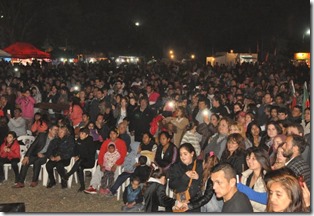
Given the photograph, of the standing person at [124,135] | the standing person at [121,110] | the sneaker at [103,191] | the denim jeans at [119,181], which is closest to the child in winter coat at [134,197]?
the denim jeans at [119,181]

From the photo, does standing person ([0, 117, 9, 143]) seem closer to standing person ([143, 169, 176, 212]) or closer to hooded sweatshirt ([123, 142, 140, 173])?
hooded sweatshirt ([123, 142, 140, 173])

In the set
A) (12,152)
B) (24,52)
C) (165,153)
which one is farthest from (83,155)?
(24,52)

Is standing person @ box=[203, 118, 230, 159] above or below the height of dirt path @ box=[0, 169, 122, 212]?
above

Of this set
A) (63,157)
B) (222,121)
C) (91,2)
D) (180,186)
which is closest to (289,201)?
(180,186)

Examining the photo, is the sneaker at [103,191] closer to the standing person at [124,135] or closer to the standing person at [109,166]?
the standing person at [109,166]

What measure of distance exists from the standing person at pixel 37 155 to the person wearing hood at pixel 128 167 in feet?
4.70

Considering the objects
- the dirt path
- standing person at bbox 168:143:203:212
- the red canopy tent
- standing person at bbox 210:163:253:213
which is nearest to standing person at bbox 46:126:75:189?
the dirt path

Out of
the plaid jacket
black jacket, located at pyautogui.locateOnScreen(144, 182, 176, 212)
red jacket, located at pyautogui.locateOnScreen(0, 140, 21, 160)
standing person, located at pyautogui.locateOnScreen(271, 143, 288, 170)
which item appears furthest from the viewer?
red jacket, located at pyautogui.locateOnScreen(0, 140, 21, 160)

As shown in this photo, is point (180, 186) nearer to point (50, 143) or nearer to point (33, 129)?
point (50, 143)

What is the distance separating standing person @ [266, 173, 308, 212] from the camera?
3.00 metres

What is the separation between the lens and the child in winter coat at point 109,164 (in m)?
7.48

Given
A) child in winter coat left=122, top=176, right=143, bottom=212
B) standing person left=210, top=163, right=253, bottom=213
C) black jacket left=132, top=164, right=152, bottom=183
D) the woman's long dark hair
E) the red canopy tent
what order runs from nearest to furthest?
the woman's long dark hair → standing person left=210, top=163, right=253, bottom=213 → child in winter coat left=122, top=176, right=143, bottom=212 → black jacket left=132, top=164, right=152, bottom=183 → the red canopy tent

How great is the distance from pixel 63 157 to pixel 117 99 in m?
3.24

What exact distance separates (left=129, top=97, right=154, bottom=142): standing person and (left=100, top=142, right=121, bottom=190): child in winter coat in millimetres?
1819
